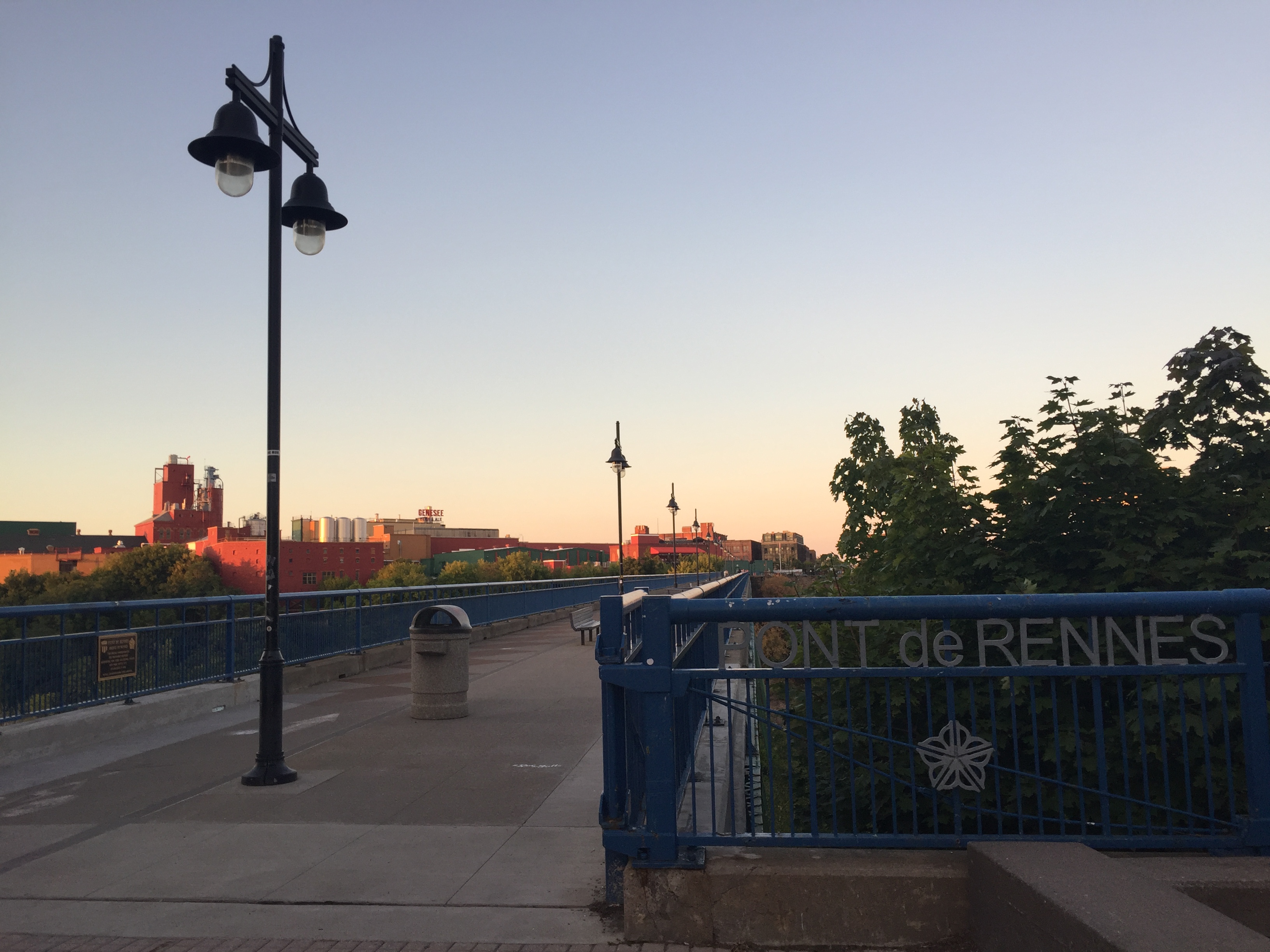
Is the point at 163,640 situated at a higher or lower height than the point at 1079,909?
higher

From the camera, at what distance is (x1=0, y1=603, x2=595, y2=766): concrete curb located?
817cm

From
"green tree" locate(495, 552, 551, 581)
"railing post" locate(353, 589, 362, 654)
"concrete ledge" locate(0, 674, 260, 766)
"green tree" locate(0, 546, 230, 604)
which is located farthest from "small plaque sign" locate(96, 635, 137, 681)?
"green tree" locate(0, 546, 230, 604)

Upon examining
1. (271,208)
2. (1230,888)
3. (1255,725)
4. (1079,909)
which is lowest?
(1230,888)

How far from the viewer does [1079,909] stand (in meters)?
3.20

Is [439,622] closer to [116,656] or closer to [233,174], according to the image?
[116,656]

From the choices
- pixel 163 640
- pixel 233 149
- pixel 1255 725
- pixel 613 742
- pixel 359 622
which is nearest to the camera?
pixel 1255 725

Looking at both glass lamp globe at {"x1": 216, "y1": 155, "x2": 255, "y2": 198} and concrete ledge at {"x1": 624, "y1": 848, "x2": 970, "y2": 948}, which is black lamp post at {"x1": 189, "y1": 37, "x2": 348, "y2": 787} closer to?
glass lamp globe at {"x1": 216, "y1": 155, "x2": 255, "y2": 198}

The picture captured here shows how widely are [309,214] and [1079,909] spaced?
803 cm

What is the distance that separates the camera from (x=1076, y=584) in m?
6.27

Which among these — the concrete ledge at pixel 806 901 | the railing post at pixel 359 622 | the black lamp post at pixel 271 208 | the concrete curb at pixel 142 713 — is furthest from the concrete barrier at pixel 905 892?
the railing post at pixel 359 622

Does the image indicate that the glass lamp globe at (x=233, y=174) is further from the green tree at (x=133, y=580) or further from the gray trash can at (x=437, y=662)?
the green tree at (x=133, y=580)

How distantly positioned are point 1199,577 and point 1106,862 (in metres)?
2.93

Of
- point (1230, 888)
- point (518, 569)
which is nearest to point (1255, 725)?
point (1230, 888)

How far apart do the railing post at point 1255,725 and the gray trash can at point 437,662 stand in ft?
24.6
